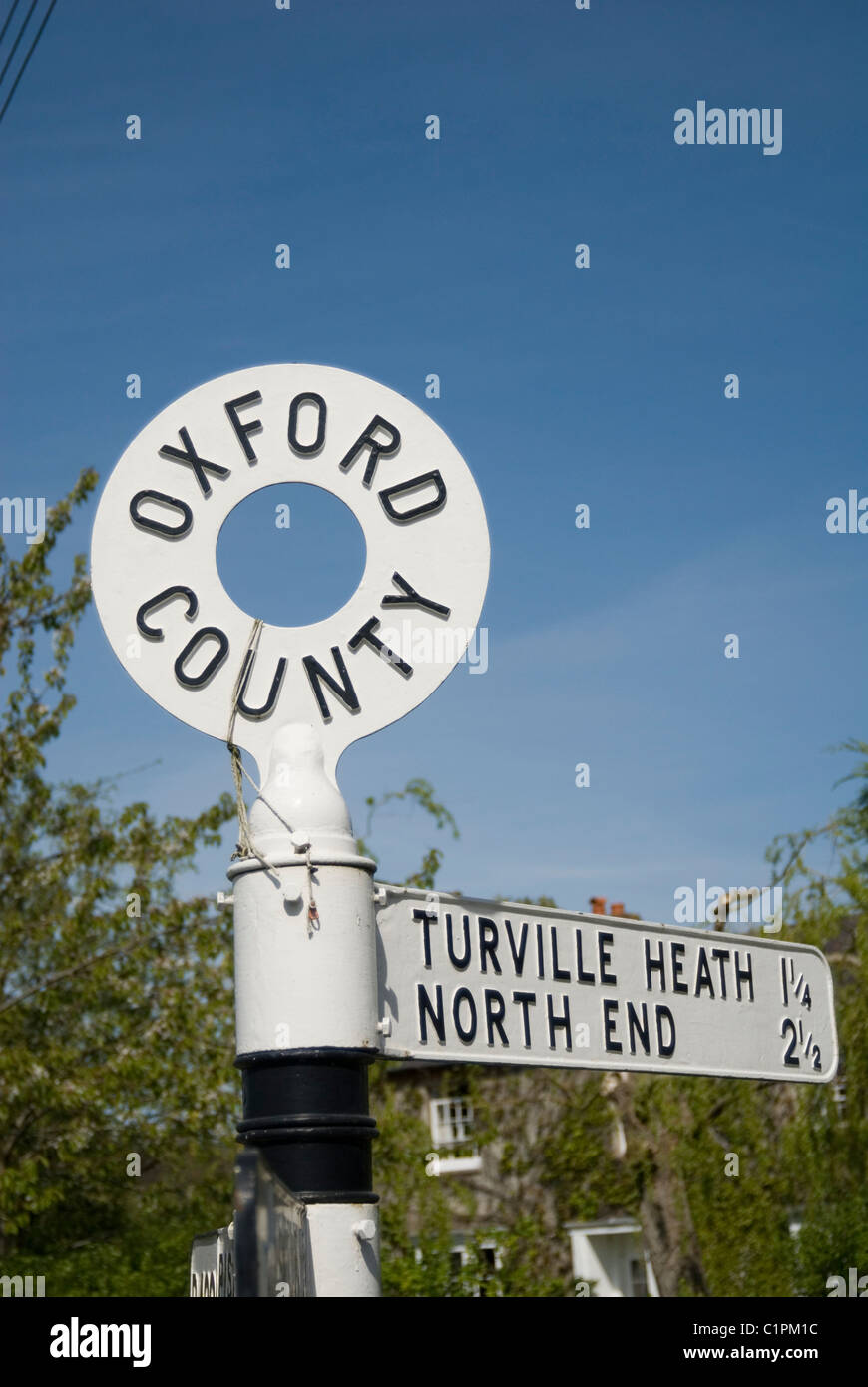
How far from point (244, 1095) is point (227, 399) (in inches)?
45.7

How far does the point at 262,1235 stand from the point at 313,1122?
0.34 m

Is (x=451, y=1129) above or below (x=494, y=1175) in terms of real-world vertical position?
above

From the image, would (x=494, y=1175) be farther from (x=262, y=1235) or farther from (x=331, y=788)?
(x=262, y=1235)

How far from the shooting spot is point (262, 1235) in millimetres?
1841

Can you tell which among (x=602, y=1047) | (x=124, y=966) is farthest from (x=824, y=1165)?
(x=602, y=1047)

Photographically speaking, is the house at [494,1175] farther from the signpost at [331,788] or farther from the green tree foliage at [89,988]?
the signpost at [331,788]

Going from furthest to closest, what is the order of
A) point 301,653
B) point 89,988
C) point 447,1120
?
point 447,1120 < point 89,988 < point 301,653

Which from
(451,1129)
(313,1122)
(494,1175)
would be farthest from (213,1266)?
(451,1129)

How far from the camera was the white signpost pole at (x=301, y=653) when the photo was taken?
222 cm

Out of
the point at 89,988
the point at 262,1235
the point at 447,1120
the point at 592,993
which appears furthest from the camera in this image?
the point at 447,1120

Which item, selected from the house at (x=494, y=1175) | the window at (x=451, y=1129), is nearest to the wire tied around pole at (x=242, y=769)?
the house at (x=494, y=1175)

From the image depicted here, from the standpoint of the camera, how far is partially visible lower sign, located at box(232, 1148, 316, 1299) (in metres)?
1.80

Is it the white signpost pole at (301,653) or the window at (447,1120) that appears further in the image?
the window at (447,1120)

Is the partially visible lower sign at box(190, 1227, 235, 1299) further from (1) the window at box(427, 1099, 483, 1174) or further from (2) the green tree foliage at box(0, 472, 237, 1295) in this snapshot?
(1) the window at box(427, 1099, 483, 1174)
